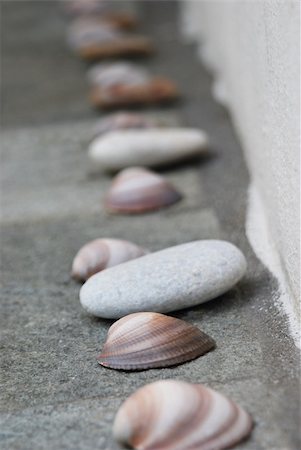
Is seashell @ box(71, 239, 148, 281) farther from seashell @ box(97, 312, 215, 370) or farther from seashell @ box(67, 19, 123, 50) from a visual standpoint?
seashell @ box(67, 19, 123, 50)

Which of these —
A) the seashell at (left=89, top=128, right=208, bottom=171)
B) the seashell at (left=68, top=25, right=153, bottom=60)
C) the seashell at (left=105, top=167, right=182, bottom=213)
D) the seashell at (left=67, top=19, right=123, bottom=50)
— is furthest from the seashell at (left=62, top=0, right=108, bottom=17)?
the seashell at (left=105, top=167, right=182, bottom=213)

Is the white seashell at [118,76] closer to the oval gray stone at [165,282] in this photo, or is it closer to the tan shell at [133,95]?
the tan shell at [133,95]

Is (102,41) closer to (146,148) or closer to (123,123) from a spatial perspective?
(123,123)

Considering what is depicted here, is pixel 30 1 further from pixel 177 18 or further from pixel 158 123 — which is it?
pixel 158 123

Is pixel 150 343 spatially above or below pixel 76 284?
above

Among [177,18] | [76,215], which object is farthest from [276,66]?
[177,18]

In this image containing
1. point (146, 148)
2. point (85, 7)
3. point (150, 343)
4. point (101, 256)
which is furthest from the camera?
point (85, 7)

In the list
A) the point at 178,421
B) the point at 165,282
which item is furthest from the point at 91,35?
the point at 178,421
